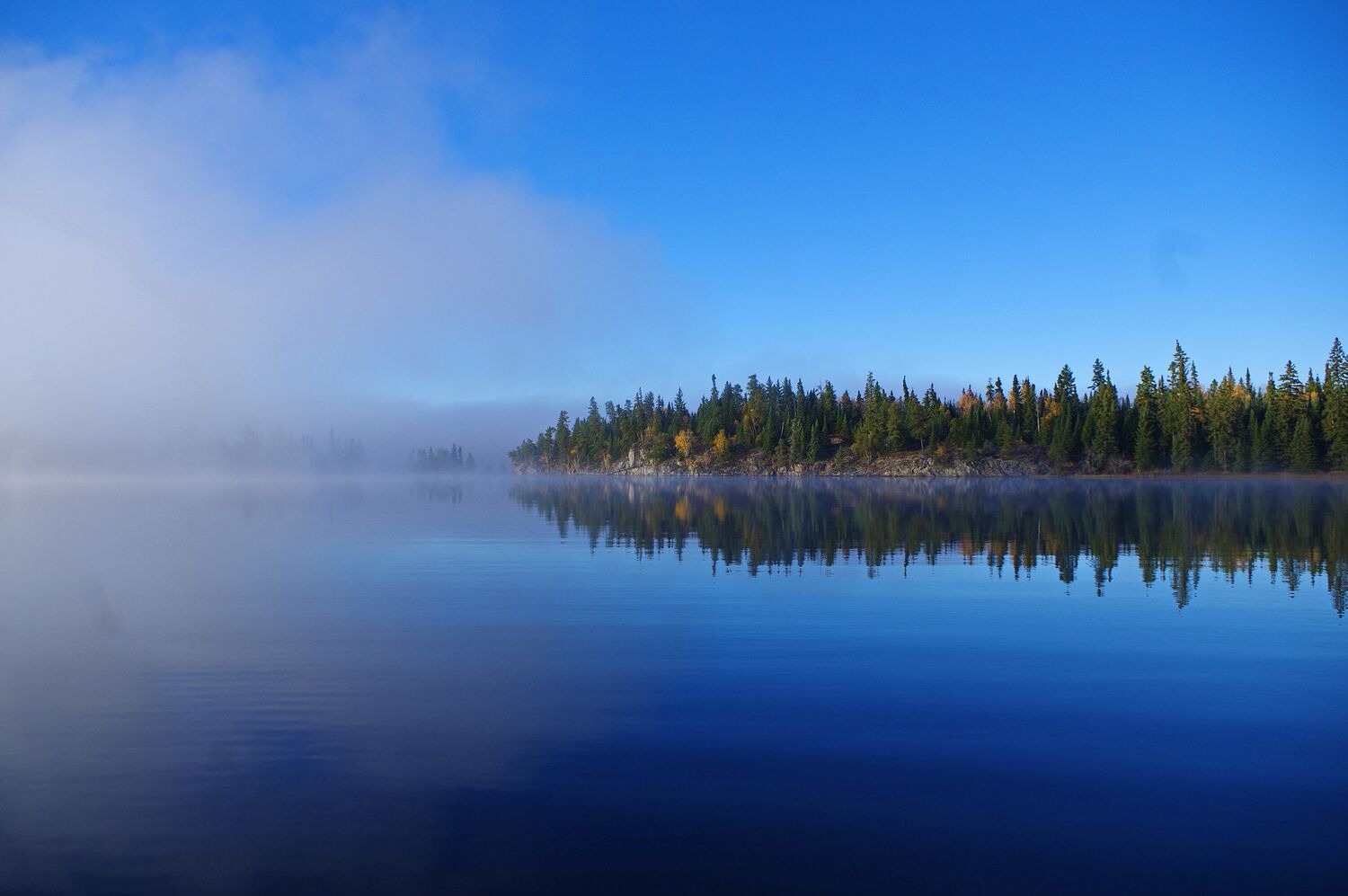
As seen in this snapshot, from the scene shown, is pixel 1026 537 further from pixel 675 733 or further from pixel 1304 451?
pixel 1304 451

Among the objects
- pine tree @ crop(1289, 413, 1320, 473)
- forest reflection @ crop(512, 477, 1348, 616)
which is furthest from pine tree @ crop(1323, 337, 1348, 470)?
forest reflection @ crop(512, 477, 1348, 616)

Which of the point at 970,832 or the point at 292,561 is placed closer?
the point at 970,832

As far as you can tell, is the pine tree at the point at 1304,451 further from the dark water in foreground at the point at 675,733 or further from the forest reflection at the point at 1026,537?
the dark water in foreground at the point at 675,733

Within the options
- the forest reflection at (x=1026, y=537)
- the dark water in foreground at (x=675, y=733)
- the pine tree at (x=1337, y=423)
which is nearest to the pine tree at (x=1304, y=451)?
the pine tree at (x=1337, y=423)

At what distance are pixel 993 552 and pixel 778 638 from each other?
20.7 metres

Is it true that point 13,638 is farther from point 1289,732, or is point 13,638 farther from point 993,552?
point 993,552

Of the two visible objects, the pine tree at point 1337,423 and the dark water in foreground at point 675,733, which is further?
the pine tree at point 1337,423

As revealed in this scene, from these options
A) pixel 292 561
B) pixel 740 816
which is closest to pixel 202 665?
pixel 740 816

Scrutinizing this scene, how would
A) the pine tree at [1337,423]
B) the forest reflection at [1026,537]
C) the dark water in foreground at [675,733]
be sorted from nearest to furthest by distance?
the dark water in foreground at [675,733]
the forest reflection at [1026,537]
the pine tree at [1337,423]

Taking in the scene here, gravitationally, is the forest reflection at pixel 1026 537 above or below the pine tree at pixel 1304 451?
below

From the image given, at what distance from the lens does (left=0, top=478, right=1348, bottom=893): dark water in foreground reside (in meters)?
8.79

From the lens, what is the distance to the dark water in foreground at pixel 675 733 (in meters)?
8.79

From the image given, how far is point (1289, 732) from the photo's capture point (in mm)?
12766

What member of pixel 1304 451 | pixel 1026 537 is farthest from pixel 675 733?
pixel 1304 451
